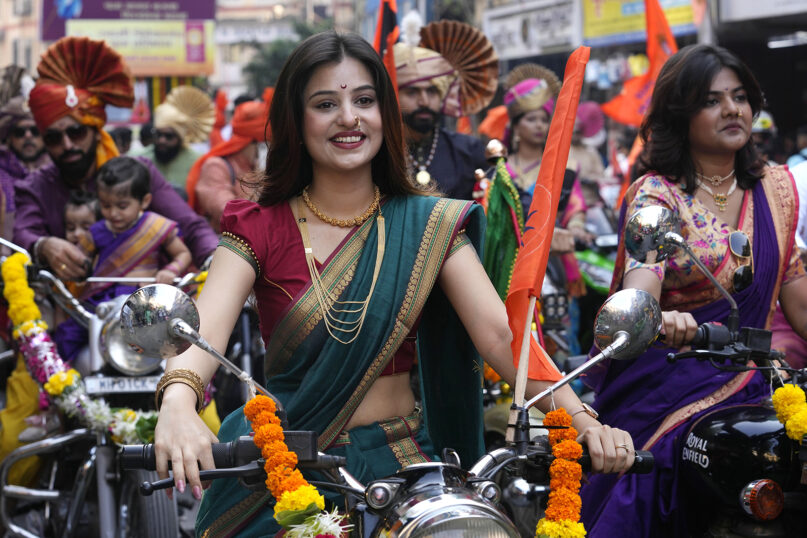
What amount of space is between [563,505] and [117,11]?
1065 inches

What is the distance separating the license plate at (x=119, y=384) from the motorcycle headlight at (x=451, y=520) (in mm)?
3112

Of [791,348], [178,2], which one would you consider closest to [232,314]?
[791,348]

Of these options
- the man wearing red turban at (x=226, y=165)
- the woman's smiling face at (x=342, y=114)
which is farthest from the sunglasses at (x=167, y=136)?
the woman's smiling face at (x=342, y=114)

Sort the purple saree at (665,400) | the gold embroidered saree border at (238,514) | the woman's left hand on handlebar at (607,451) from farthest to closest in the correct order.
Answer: the purple saree at (665,400) → the gold embroidered saree border at (238,514) → the woman's left hand on handlebar at (607,451)

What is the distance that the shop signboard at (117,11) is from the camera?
78.2 ft

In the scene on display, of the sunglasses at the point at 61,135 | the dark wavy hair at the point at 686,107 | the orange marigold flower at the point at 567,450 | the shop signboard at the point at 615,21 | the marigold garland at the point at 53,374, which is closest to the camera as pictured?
the orange marigold flower at the point at 567,450

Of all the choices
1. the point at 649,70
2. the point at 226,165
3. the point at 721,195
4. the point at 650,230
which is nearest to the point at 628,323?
the point at 650,230

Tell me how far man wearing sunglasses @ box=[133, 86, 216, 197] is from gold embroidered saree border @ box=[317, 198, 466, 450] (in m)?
8.13

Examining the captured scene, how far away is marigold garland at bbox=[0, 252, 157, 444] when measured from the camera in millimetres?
4785

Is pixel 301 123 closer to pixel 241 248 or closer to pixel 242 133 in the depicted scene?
pixel 241 248

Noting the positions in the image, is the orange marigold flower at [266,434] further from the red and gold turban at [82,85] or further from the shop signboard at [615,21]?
the shop signboard at [615,21]

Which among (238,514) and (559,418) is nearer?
(559,418)

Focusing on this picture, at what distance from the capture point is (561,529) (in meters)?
2.16

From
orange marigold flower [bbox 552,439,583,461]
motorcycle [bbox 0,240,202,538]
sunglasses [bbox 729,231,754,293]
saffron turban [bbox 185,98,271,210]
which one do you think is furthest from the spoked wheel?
saffron turban [bbox 185,98,271,210]
